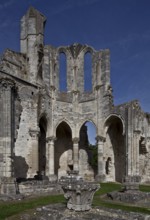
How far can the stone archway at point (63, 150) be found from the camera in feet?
95.6

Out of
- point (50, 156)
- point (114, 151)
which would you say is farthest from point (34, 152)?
point (114, 151)

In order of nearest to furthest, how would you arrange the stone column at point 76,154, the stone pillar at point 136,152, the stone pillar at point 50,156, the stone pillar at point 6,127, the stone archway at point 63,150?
the stone pillar at point 6,127
the stone pillar at point 136,152
the stone pillar at point 50,156
the stone column at point 76,154
the stone archway at point 63,150

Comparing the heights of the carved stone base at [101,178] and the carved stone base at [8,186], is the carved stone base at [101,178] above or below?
below

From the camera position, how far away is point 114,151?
27.9 meters

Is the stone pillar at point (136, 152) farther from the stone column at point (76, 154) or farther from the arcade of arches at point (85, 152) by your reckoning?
the stone column at point (76, 154)

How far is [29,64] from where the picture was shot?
28203 mm

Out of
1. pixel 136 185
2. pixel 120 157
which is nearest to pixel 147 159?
pixel 120 157

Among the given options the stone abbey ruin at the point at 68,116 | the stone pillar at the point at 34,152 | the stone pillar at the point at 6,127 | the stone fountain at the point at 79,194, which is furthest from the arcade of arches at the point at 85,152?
the stone fountain at the point at 79,194

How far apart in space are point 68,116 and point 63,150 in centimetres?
375

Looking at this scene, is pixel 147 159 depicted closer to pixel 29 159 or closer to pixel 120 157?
pixel 120 157

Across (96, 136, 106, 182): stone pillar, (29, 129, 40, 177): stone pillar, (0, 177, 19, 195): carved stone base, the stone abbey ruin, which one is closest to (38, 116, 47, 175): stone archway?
the stone abbey ruin

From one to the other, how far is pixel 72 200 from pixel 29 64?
22.2 metres

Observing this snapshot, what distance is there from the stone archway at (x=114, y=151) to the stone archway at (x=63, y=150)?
377 cm

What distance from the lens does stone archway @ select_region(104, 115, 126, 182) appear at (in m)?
27.3
